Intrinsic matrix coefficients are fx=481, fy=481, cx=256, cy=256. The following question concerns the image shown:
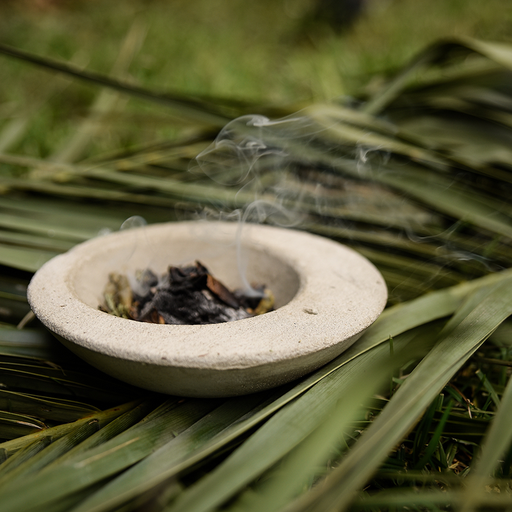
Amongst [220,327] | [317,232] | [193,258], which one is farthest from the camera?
[317,232]

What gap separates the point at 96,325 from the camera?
1.06 metres

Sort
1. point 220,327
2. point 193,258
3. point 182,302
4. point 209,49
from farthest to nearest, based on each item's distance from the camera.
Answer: point 209,49, point 193,258, point 182,302, point 220,327

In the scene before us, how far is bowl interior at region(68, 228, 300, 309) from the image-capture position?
147cm

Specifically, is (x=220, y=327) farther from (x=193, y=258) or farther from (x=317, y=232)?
(x=317, y=232)

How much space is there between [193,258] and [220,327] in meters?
0.61

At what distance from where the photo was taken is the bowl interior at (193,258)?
1467 mm

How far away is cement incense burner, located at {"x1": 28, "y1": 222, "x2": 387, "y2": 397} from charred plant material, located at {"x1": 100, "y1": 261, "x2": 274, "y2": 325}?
0.26 feet

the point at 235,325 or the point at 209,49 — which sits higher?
the point at 209,49

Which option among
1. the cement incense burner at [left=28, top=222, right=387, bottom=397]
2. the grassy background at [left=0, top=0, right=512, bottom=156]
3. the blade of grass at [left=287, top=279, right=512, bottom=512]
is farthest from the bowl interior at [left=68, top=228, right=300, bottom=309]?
the grassy background at [left=0, top=0, right=512, bottom=156]

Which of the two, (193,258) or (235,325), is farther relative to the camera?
(193,258)

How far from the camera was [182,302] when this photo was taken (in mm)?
1388

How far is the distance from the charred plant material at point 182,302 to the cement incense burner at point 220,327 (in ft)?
0.26

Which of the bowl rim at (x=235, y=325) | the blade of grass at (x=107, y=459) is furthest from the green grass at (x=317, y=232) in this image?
the bowl rim at (x=235, y=325)

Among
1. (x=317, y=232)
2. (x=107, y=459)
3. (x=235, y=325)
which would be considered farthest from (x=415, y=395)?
(x=317, y=232)
